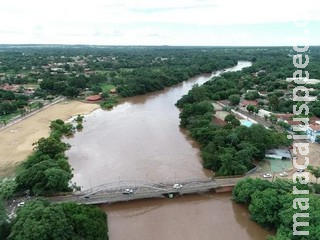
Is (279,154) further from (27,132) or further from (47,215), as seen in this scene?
(27,132)

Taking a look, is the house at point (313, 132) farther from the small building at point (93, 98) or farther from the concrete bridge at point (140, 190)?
the small building at point (93, 98)

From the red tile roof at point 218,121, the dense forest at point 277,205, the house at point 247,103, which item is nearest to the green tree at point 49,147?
the dense forest at point 277,205

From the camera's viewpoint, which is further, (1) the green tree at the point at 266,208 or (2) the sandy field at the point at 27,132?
(2) the sandy field at the point at 27,132

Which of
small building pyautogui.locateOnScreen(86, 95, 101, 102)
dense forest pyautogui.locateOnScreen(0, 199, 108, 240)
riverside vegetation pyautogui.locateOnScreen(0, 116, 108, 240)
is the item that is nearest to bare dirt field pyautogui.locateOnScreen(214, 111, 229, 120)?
small building pyautogui.locateOnScreen(86, 95, 101, 102)

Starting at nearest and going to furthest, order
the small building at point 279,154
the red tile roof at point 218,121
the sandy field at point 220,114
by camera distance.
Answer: the small building at point 279,154, the red tile roof at point 218,121, the sandy field at point 220,114

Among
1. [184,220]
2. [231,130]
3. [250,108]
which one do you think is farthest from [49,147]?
[250,108]

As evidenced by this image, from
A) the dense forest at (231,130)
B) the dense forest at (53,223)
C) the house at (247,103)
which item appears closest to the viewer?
the dense forest at (53,223)
